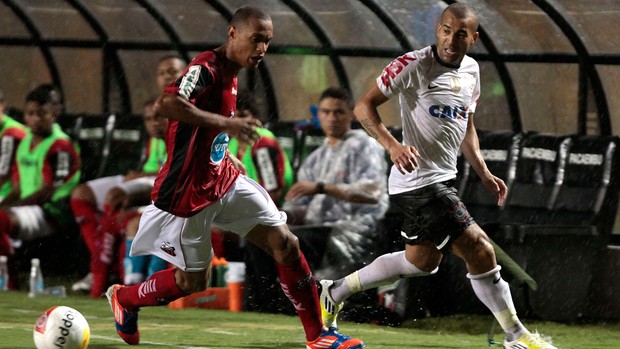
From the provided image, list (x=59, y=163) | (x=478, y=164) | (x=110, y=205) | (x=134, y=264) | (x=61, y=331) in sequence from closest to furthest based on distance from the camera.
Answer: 1. (x=61, y=331)
2. (x=478, y=164)
3. (x=134, y=264)
4. (x=110, y=205)
5. (x=59, y=163)

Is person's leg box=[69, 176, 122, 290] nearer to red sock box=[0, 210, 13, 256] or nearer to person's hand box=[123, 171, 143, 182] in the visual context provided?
person's hand box=[123, 171, 143, 182]

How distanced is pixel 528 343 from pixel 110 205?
5.13 m

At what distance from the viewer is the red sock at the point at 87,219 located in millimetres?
12438

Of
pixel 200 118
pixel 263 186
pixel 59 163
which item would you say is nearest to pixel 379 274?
pixel 200 118

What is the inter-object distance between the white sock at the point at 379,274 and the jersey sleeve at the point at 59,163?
15.7 ft

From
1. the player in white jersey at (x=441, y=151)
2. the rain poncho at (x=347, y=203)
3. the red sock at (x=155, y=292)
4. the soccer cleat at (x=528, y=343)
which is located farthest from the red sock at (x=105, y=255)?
the soccer cleat at (x=528, y=343)

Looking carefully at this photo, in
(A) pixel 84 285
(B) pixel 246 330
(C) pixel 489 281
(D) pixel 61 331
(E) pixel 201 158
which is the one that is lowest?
(A) pixel 84 285

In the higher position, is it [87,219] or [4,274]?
[87,219]

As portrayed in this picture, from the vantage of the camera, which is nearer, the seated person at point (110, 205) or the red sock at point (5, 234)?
the seated person at point (110, 205)

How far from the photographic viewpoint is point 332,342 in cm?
782

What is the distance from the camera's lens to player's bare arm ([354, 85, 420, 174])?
7.73 meters

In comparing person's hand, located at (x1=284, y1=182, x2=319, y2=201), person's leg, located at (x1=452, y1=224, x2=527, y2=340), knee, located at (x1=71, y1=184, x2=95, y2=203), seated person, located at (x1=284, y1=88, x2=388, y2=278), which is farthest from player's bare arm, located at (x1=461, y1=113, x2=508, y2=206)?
knee, located at (x1=71, y1=184, x2=95, y2=203)

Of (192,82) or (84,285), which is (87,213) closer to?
(84,285)

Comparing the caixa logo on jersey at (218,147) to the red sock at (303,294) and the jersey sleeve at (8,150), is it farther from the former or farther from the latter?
the jersey sleeve at (8,150)
